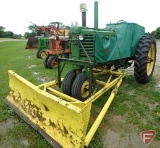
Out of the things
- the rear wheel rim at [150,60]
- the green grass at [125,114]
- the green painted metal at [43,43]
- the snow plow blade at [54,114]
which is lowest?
the green grass at [125,114]

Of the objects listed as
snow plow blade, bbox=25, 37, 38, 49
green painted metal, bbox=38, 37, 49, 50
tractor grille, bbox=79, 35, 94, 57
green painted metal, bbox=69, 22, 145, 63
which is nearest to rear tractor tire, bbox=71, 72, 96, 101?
green painted metal, bbox=69, 22, 145, 63

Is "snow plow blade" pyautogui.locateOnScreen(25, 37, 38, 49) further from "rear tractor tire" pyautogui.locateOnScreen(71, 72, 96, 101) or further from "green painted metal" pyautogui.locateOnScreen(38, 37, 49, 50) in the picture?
"rear tractor tire" pyautogui.locateOnScreen(71, 72, 96, 101)

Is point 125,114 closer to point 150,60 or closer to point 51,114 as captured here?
point 51,114

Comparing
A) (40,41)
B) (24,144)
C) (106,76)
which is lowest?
(24,144)

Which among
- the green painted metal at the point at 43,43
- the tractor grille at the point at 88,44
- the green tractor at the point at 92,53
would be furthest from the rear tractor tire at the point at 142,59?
the green painted metal at the point at 43,43

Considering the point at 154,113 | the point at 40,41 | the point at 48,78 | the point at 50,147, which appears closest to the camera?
the point at 50,147

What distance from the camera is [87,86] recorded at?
11.1 ft

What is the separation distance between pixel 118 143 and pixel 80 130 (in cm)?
75

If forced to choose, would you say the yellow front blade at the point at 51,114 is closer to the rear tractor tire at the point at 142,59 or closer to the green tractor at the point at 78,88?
the green tractor at the point at 78,88

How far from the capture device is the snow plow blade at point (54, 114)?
2158 mm

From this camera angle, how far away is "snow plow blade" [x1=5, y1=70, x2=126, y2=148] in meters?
2.16

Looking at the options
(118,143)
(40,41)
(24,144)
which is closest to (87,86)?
(118,143)

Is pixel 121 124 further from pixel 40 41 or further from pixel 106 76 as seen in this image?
pixel 40 41

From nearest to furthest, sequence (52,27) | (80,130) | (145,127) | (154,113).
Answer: (80,130)
(145,127)
(154,113)
(52,27)
